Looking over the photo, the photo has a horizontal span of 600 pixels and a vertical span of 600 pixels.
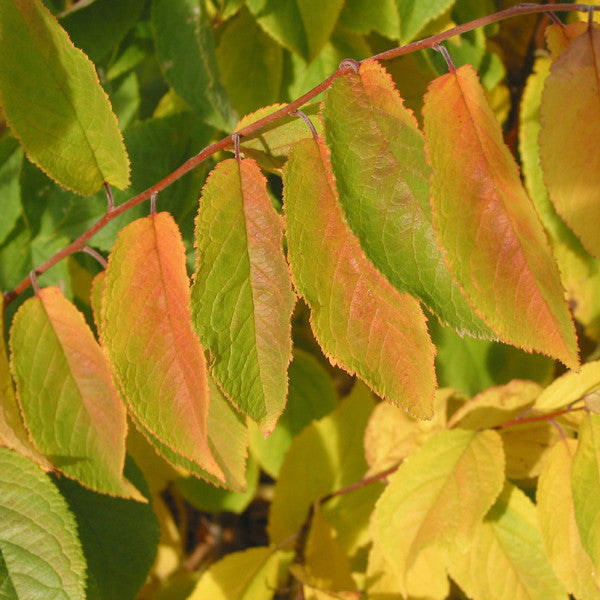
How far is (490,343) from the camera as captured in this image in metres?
1.03

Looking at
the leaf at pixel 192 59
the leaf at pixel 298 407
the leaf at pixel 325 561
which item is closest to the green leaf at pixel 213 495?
the leaf at pixel 298 407

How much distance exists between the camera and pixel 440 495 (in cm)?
66

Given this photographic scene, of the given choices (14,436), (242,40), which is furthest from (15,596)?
(242,40)

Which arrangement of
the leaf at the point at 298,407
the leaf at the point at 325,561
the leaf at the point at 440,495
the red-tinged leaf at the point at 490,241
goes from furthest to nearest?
1. the leaf at the point at 298,407
2. the leaf at the point at 325,561
3. the leaf at the point at 440,495
4. the red-tinged leaf at the point at 490,241

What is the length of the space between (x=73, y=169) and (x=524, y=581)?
0.61m

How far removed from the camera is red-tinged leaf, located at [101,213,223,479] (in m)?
0.51

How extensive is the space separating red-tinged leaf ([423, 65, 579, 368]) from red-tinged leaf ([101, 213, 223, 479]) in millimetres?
213

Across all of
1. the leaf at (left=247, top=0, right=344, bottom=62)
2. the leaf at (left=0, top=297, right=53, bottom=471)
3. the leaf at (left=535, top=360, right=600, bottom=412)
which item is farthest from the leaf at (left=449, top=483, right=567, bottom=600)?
the leaf at (left=247, top=0, right=344, bottom=62)

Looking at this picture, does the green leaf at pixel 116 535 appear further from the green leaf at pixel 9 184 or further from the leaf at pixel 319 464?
the green leaf at pixel 9 184

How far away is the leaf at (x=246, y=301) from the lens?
47 cm

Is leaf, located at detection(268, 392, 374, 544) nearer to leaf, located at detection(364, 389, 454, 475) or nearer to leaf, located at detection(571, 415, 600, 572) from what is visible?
leaf, located at detection(364, 389, 454, 475)

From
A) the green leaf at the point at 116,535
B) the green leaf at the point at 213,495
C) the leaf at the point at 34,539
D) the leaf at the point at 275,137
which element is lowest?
the green leaf at the point at 213,495

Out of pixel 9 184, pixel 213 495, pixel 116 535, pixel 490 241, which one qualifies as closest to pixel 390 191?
pixel 490 241

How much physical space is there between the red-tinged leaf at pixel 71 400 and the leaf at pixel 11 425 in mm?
13
